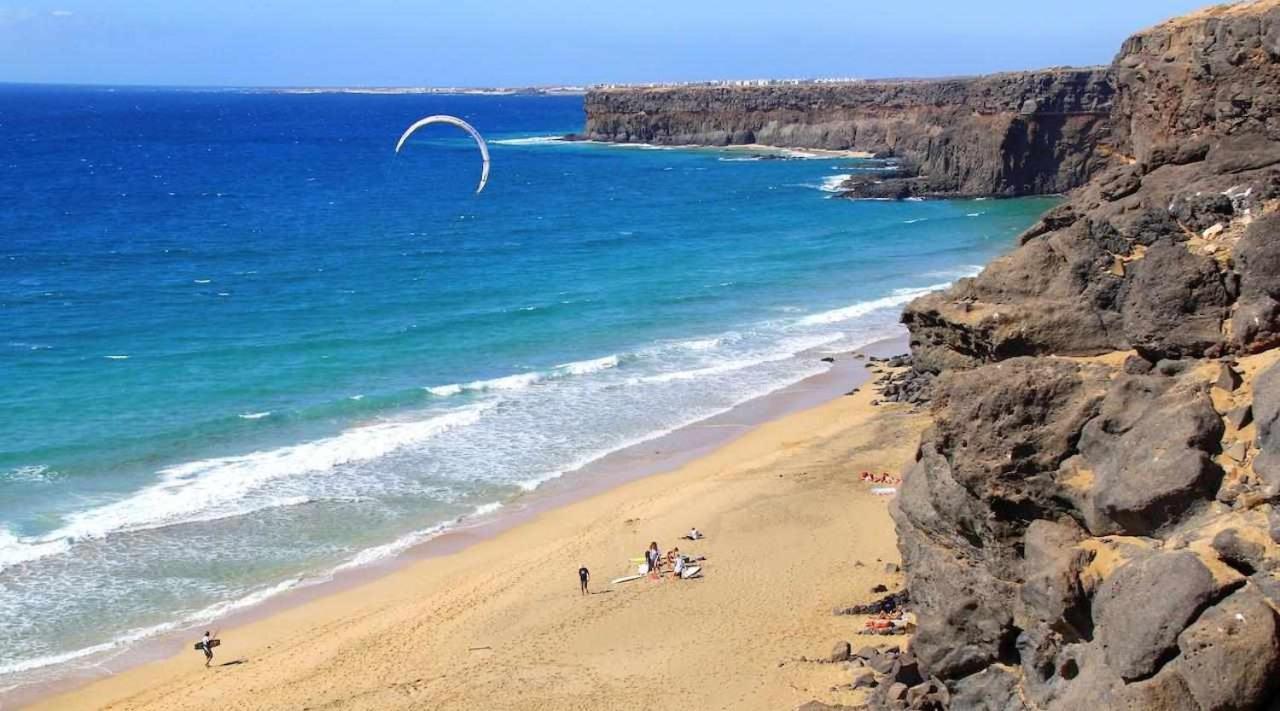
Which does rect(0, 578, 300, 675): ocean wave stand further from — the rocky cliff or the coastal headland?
the rocky cliff

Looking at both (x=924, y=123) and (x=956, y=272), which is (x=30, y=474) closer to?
(x=956, y=272)

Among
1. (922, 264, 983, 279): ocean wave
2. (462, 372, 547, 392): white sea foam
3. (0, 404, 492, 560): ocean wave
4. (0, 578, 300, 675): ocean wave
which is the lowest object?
(0, 578, 300, 675): ocean wave

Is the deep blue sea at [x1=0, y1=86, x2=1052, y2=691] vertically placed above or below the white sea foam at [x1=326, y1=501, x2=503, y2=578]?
above

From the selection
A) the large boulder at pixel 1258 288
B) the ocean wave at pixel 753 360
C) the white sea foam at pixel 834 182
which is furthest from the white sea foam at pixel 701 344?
the white sea foam at pixel 834 182

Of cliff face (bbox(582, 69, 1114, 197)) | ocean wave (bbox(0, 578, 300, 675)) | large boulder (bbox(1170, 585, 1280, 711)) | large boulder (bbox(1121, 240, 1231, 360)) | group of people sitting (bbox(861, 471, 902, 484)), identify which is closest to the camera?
large boulder (bbox(1170, 585, 1280, 711))

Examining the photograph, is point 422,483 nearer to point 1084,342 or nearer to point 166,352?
point 166,352

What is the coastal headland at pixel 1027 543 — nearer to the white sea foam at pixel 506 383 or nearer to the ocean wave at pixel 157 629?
the ocean wave at pixel 157 629

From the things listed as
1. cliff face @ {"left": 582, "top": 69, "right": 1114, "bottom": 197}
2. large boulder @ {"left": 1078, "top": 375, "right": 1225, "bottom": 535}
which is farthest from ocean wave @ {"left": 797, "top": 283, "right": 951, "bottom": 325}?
large boulder @ {"left": 1078, "top": 375, "right": 1225, "bottom": 535}
